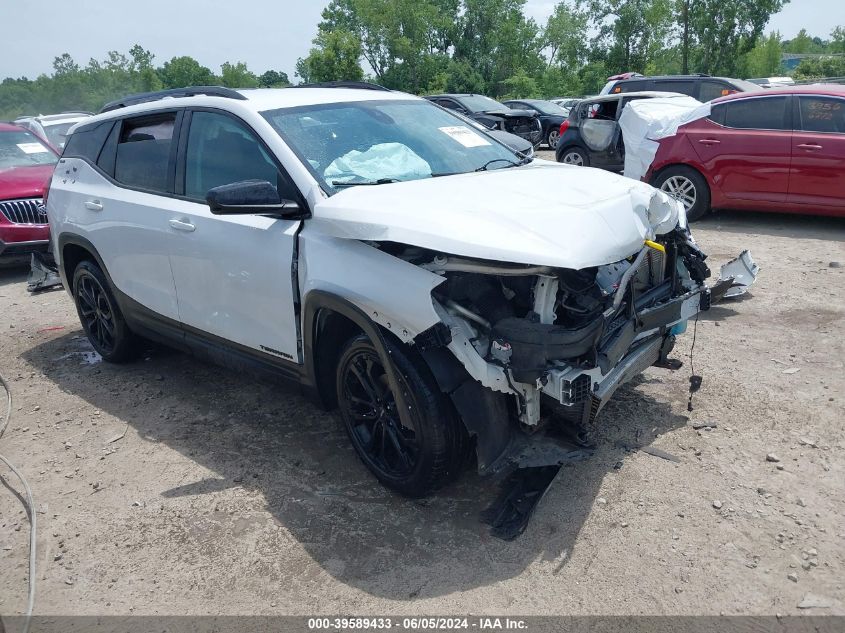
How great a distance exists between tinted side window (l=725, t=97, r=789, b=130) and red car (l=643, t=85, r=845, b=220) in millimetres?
11

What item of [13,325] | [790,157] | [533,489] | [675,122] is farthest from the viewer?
[675,122]

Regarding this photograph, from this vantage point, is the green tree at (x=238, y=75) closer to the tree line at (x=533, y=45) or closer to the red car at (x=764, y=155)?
the tree line at (x=533, y=45)

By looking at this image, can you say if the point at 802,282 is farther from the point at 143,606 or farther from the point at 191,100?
the point at 143,606

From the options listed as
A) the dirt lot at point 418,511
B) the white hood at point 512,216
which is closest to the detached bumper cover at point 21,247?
the dirt lot at point 418,511

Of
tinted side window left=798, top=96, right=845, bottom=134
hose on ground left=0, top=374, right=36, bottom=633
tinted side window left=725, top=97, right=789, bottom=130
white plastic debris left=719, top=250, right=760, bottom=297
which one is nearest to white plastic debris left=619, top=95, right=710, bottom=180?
tinted side window left=725, top=97, right=789, bottom=130

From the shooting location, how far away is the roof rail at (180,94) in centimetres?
417

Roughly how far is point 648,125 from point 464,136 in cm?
578

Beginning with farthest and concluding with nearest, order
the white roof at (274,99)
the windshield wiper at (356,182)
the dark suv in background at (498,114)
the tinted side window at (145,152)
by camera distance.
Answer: the dark suv in background at (498,114) < the tinted side window at (145,152) < the white roof at (274,99) < the windshield wiper at (356,182)

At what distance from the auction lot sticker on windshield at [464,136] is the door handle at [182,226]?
1.60 m

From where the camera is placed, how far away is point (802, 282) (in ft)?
20.8

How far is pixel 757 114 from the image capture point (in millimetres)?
8539

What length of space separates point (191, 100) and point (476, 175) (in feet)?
6.09

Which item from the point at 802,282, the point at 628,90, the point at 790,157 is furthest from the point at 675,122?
the point at 628,90

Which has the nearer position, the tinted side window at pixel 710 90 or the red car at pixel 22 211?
the red car at pixel 22 211
